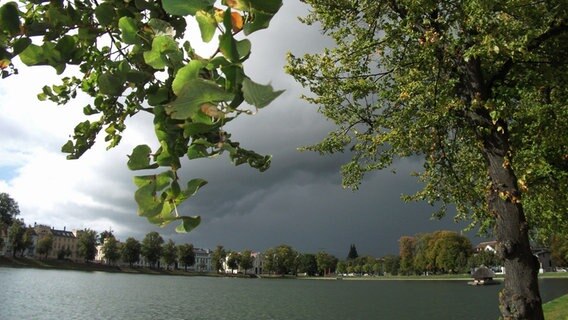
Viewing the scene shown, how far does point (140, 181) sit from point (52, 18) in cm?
80

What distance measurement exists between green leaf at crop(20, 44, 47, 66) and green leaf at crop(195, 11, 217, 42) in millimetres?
775

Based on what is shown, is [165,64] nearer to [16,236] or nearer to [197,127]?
[197,127]

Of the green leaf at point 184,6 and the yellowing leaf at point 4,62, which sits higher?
the yellowing leaf at point 4,62

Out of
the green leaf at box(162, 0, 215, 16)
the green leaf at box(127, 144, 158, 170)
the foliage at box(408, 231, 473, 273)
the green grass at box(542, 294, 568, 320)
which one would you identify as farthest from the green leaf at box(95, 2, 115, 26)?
the foliage at box(408, 231, 473, 273)

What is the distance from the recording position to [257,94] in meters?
1.12

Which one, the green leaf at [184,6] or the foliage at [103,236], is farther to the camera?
the foliage at [103,236]

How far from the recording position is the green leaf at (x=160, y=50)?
4.19ft

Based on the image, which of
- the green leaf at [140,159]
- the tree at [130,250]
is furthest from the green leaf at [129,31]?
the tree at [130,250]

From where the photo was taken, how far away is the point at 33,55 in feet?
5.35

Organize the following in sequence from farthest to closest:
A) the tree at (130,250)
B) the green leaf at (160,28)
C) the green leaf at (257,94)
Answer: the tree at (130,250)
the green leaf at (160,28)
the green leaf at (257,94)

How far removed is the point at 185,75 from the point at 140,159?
0.43m

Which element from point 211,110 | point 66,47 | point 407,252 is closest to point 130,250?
point 407,252

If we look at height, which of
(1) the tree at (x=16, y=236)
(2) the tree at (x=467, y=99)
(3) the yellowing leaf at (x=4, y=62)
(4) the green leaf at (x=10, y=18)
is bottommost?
(3) the yellowing leaf at (x=4, y=62)

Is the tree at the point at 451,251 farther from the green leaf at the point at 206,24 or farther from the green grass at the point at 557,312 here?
the green leaf at the point at 206,24
